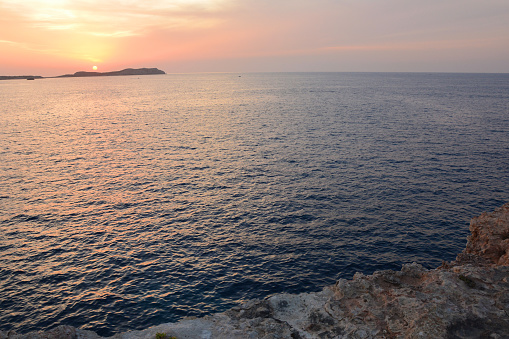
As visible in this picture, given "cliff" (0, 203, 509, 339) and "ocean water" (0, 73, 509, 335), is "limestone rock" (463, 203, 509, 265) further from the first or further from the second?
"ocean water" (0, 73, 509, 335)

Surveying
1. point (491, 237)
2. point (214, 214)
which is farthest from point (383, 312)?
point (214, 214)

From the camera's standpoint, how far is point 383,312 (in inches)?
932

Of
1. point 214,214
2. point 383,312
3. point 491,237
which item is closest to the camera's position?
point 383,312

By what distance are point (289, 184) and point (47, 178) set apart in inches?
1876

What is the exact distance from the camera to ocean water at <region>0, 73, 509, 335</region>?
111 feet

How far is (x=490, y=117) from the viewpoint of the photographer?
12494 cm

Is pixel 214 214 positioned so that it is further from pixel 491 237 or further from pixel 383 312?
pixel 491 237


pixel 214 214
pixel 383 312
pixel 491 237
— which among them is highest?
pixel 491 237

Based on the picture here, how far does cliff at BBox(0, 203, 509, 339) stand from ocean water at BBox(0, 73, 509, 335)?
269 inches

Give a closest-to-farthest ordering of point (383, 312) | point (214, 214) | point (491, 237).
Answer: point (383, 312)
point (491, 237)
point (214, 214)

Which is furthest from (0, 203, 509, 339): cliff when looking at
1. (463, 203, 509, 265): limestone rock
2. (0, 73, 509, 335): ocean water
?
(0, 73, 509, 335): ocean water

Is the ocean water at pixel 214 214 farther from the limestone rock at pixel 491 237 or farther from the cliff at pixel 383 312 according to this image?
the cliff at pixel 383 312

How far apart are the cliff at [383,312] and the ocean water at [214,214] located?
683 cm

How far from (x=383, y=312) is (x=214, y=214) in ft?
101
